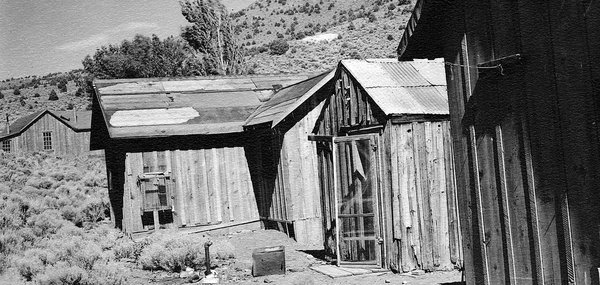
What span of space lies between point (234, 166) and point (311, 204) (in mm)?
3072

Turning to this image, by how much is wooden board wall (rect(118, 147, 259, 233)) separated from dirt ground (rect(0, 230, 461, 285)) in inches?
67.6

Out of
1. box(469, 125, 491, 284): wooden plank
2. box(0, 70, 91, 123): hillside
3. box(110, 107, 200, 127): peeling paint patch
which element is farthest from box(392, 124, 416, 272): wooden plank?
box(0, 70, 91, 123): hillside

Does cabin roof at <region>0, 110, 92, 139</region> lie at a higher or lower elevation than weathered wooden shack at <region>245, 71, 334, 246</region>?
higher

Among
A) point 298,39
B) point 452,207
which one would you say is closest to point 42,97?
point 298,39

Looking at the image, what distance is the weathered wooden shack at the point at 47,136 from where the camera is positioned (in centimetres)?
5262

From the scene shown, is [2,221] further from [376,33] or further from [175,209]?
[376,33]

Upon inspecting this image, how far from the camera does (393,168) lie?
33.6 ft

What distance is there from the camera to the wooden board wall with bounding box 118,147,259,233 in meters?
16.2

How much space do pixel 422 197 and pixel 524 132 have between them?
15.4 ft

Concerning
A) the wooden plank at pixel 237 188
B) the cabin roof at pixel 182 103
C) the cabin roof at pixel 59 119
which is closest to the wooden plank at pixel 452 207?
the cabin roof at pixel 182 103

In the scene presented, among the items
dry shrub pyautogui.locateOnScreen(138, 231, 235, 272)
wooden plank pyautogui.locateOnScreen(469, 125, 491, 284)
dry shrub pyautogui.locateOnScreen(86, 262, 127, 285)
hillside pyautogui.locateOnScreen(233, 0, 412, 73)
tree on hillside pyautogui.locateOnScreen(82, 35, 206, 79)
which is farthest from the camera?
hillside pyautogui.locateOnScreen(233, 0, 412, 73)

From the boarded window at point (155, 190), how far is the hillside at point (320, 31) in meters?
37.0

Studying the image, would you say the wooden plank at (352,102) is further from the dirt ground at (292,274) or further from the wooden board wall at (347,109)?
the dirt ground at (292,274)

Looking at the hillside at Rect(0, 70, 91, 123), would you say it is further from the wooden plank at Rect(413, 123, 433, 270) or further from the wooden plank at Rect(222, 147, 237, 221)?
the wooden plank at Rect(413, 123, 433, 270)
